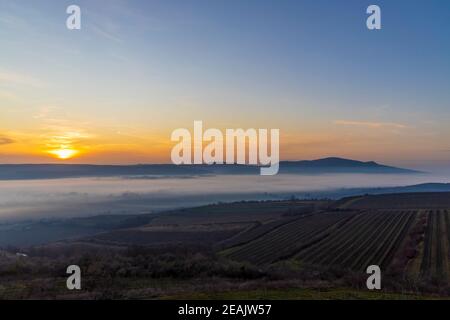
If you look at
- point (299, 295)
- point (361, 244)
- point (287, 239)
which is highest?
point (299, 295)

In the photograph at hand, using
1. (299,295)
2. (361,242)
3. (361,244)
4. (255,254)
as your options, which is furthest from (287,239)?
(299,295)

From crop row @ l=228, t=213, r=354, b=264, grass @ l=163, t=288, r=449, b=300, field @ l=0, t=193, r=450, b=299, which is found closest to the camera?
grass @ l=163, t=288, r=449, b=300

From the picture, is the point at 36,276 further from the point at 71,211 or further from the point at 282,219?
the point at 71,211

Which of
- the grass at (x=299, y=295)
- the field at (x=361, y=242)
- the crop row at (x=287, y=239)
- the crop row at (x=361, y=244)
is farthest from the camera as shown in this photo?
the crop row at (x=287, y=239)

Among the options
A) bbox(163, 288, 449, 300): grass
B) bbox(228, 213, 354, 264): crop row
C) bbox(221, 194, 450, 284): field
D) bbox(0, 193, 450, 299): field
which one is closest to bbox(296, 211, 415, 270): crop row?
bbox(221, 194, 450, 284): field

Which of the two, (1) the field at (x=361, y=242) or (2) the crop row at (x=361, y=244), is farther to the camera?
(2) the crop row at (x=361, y=244)

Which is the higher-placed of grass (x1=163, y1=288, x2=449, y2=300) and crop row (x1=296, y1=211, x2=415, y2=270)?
grass (x1=163, y1=288, x2=449, y2=300)

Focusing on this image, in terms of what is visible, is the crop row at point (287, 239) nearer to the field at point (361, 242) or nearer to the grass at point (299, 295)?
the field at point (361, 242)

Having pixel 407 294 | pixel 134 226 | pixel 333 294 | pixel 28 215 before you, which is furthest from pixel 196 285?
pixel 28 215

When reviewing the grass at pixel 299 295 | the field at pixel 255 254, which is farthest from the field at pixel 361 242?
the grass at pixel 299 295

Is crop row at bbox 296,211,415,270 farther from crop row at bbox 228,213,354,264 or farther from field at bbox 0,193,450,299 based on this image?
crop row at bbox 228,213,354,264

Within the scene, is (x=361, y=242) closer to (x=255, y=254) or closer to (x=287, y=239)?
(x=287, y=239)
